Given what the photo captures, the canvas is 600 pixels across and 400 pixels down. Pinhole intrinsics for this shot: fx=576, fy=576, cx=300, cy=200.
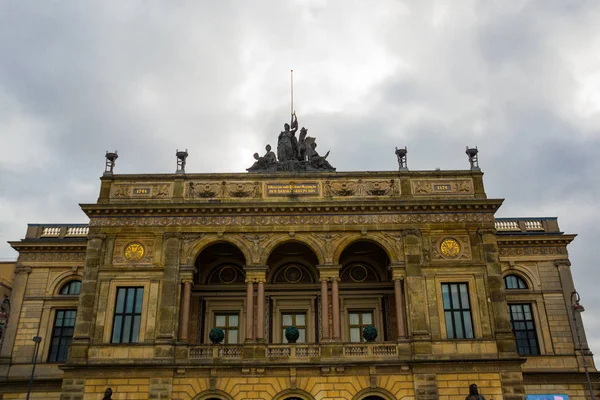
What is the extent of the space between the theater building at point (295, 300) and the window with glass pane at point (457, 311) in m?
0.06

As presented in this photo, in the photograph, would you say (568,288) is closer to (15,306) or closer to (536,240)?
(536,240)

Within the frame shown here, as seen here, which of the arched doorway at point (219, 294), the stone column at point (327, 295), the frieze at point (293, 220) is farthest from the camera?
the arched doorway at point (219, 294)

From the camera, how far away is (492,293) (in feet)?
96.4

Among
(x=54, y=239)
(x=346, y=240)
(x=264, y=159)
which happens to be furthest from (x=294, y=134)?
(x=54, y=239)

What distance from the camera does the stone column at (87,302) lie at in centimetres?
2805

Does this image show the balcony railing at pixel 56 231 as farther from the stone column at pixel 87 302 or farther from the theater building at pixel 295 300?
the stone column at pixel 87 302

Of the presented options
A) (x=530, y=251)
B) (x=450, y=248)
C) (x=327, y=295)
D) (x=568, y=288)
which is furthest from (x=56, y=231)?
(x=568, y=288)

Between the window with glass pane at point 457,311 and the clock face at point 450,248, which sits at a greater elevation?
the clock face at point 450,248

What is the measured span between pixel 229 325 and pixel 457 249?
522 inches

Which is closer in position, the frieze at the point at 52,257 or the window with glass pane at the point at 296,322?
the window with glass pane at the point at 296,322

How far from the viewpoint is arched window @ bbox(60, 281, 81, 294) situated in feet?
122

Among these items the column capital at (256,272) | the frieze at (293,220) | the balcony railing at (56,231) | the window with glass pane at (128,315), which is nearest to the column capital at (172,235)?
the frieze at (293,220)

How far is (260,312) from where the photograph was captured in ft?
96.1

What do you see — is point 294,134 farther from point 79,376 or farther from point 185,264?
point 79,376
